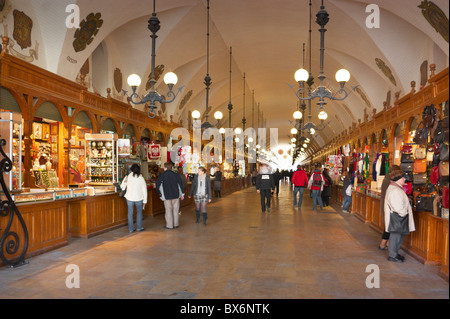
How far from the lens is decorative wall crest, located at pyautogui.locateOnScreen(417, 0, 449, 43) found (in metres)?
5.96

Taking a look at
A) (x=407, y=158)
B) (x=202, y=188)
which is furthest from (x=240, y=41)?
(x=407, y=158)

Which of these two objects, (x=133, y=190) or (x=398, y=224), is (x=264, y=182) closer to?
(x=133, y=190)

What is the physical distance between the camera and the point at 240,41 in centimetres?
1231

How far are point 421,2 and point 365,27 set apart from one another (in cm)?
273

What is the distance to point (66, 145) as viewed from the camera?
26.9 feet

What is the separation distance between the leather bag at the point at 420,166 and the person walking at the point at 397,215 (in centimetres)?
131

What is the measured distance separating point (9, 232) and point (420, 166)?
627cm

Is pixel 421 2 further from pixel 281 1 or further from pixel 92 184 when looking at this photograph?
pixel 92 184

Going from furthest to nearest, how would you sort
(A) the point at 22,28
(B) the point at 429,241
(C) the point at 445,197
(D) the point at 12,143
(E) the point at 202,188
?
(E) the point at 202,188
(A) the point at 22,28
(D) the point at 12,143
(B) the point at 429,241
(C) the point at 445,197

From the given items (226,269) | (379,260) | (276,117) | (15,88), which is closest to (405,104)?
(379,260)

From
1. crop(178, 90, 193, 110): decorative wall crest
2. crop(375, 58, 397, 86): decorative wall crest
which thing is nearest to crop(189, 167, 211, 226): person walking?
crop(375, 58, 397, 86): decorative wall crest

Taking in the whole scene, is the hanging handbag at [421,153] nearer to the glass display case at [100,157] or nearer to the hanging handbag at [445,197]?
the hanging handbag at [445,197]

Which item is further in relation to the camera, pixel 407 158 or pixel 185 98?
pixel 185 98

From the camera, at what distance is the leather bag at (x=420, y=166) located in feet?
20.3
